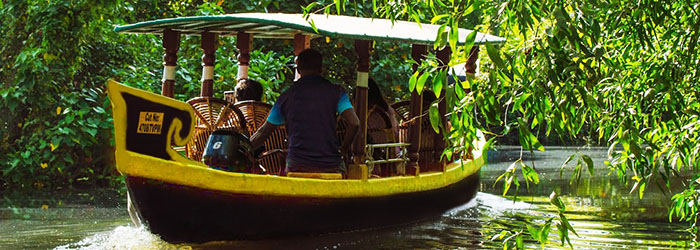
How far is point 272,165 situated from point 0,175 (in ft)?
17.7

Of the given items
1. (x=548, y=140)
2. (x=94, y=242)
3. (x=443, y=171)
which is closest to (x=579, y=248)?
(x=443, y=171)

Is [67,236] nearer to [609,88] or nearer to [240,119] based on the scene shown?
[240,119]

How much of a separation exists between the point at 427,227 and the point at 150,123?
3.37m

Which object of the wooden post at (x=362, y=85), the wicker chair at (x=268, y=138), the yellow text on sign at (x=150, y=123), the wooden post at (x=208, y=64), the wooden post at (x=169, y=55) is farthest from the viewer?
the wooden post at (x=208, y=64)

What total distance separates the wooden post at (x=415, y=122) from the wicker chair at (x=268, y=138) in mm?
1265

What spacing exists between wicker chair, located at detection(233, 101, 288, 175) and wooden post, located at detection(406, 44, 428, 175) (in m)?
1.26

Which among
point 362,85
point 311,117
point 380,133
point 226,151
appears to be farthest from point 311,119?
point 380,133

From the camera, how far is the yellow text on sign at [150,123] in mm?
6105

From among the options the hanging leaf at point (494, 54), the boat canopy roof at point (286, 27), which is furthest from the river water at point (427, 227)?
the hanging leaf at point (494, 54)

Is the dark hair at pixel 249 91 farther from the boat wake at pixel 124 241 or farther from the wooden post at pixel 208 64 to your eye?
the boat wake at pixel 124 241

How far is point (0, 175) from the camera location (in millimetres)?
11883

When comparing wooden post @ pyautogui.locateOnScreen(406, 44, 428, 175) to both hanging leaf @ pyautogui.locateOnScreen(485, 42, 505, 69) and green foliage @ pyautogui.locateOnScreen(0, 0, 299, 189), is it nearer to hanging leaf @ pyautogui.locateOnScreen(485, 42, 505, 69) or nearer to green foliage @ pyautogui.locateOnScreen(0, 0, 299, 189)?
green foliage @ pyautogui.locateOnScreen(0, 0, 299, 189)

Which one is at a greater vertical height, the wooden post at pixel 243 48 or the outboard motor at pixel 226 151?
the wooden post at pixel 243 48

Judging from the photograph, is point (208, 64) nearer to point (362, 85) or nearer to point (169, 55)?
point (169, 55)
